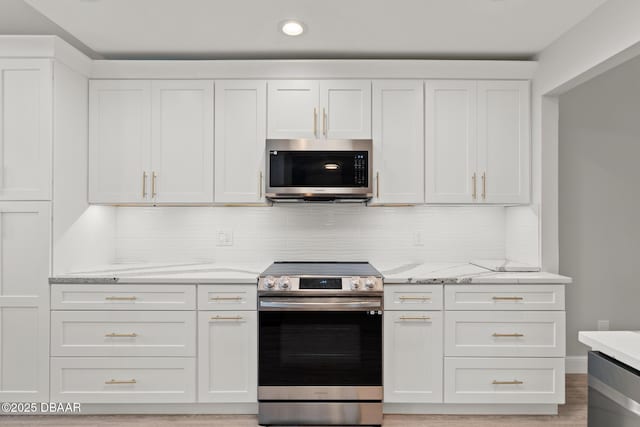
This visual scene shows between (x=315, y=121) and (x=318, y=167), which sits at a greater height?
(x=315, y=121)

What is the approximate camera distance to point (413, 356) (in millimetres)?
2518

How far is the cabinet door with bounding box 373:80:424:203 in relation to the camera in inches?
112

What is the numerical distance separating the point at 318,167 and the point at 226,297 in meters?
1.06

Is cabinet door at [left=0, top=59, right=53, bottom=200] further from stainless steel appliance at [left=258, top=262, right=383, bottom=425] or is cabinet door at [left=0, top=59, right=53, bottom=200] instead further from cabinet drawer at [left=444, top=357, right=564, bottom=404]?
cabinet drawer at [left=444, top=357, right=564, bottom=404]

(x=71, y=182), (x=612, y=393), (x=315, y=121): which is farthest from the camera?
(x=315, y=121)

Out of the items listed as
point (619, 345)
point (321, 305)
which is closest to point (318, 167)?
point (321, 305)

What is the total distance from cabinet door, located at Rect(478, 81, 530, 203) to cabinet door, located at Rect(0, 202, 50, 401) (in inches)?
116

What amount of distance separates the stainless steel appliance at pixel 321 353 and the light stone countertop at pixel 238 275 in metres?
0.25

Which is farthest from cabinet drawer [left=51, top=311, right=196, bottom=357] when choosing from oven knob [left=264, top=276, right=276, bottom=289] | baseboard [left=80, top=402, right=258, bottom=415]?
oven knob [left=264, top=276, right=276, bottom=289]

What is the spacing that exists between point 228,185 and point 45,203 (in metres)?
1.13

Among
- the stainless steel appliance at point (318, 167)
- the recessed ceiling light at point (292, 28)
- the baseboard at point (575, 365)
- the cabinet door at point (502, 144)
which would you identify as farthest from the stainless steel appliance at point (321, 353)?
the baseboard at point (575, 365)

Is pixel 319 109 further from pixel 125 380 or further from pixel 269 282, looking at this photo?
pixel 125 380

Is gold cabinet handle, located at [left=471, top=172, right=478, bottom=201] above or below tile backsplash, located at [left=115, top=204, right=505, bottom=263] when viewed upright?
above

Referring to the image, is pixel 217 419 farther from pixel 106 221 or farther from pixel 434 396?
pixel 106 221
